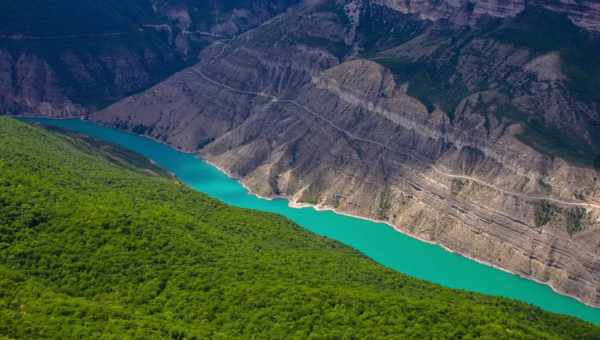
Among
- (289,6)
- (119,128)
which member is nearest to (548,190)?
(119,128)

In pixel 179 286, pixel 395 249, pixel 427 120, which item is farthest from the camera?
pixel 427 120

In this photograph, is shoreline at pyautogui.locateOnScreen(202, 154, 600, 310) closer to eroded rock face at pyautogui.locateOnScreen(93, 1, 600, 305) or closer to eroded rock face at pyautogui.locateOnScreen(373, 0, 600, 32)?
eroded rock face at pyautogui.locateOnScreen(93, 1, 600, 305)

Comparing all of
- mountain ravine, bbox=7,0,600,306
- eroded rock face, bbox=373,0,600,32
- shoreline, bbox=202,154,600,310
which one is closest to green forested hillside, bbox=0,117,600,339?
shoreline, bbox=202,154,600,310

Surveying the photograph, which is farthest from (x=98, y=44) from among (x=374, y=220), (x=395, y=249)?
(x=395, y=249)

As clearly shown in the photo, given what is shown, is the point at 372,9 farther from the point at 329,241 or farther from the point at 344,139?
the point at 329,241

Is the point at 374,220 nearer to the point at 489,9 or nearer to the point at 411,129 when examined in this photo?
the point at 411,129

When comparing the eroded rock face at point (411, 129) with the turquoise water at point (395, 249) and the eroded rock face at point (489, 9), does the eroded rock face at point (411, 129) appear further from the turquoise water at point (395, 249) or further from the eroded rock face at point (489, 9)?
the eroded rock face at point (489, 9)

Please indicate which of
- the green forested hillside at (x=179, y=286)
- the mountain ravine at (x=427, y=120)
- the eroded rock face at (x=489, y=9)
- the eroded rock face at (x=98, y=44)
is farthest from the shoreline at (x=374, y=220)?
the eroded rock face at (x=98, y=44)
